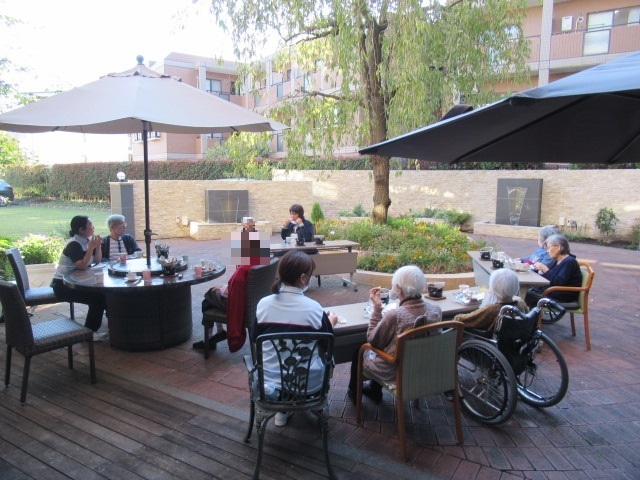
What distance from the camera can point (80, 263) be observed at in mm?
4828

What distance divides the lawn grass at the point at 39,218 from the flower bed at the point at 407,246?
28.2ft

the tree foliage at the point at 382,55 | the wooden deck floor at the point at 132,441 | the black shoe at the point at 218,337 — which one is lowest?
the wooden deck floor at the point at 132,441

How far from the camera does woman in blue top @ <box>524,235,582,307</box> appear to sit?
16.1ft

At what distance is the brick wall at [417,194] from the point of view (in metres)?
13.0

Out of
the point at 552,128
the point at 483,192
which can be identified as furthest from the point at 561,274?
the point at 483,192

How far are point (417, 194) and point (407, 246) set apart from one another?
9205mm

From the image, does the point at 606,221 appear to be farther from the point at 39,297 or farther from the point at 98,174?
the point at 98,174

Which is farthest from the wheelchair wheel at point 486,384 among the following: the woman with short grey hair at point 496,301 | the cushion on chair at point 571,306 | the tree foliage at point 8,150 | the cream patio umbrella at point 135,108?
the tree foliage at point 8,150

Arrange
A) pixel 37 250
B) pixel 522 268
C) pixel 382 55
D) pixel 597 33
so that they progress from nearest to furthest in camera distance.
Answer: pixel 522 268 → pixel 37 250 → pixel 382 55 → pixel 597 33

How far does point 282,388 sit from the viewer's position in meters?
2.72

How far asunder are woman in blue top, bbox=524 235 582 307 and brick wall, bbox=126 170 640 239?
615cm

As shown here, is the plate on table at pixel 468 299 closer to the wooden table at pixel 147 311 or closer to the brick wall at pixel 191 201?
the wooden table at pixel 147 311

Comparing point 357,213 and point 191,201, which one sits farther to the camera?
point 357,213

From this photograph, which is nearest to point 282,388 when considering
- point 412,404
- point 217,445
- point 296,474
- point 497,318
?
point 296,474
